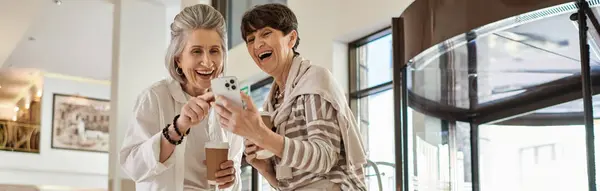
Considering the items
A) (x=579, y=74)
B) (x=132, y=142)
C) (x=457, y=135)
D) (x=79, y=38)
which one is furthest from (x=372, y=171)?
(x=79, y=38)

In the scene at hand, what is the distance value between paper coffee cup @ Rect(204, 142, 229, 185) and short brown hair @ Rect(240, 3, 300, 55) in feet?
0.92

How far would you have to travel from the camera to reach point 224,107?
1.78 meters

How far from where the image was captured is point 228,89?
1.79m

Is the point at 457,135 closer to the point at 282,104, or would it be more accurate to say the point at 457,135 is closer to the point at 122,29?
the point at 282,104

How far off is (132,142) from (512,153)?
141cm

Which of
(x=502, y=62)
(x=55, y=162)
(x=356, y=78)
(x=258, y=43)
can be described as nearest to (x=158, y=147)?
(x=258, y=43)

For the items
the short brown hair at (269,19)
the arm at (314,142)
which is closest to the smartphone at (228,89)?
the arm at (314,142)

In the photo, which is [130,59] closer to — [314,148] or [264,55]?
[264,55]

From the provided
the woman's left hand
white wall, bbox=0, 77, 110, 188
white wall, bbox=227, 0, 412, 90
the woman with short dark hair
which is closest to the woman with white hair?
the woman with short dark hair

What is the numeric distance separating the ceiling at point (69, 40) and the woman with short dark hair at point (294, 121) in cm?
517

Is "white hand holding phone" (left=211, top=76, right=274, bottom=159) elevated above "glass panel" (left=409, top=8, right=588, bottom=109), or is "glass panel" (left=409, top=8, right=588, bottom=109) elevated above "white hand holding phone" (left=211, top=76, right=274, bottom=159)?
"glass panel" (left=409, top=8, right=588, bottom=109)

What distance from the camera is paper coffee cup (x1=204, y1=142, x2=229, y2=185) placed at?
2.02m

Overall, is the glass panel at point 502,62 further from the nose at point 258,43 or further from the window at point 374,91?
the window at point 374,91

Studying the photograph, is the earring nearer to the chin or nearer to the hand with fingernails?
the chin
